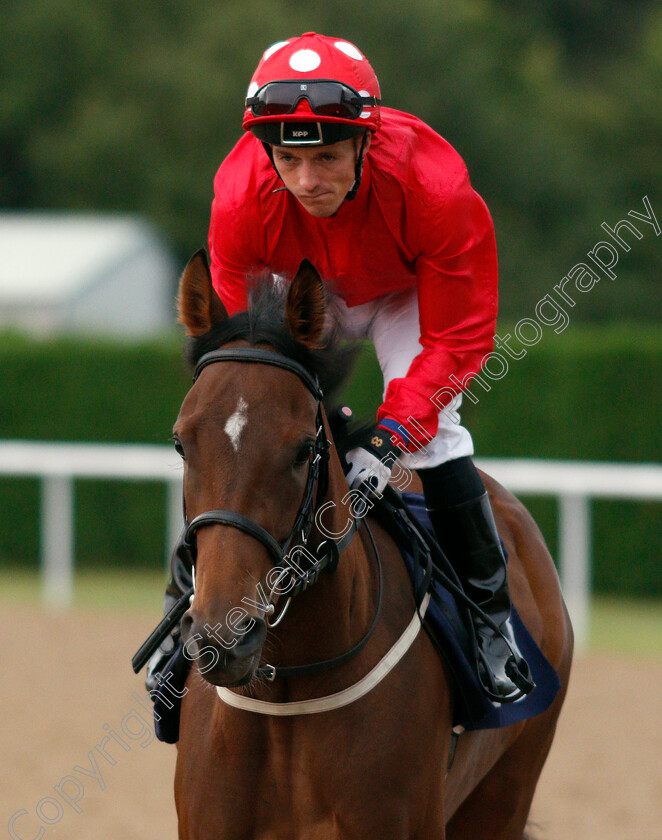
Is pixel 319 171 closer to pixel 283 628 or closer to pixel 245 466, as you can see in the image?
pixel 245 466

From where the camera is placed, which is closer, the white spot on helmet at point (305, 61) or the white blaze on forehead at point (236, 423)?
the white blaze on forehead at point (236, 423)

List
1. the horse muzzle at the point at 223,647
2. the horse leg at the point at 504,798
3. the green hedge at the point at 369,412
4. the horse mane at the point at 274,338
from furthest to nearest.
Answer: the green hedge at the point at 369,412 → the horse leg at the point at 504,798 → the horse mane at the point at 274,338 → the horse muzzle at the point at 223,647

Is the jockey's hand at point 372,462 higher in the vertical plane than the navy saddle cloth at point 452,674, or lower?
higher

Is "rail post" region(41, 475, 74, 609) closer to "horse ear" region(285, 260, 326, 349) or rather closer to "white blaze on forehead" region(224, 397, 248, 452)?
"horse ear" region(285, 260, 326, 349)

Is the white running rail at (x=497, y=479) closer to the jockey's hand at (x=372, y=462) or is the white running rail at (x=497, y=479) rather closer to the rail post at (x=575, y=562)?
the rail post at (x=575, y=562)

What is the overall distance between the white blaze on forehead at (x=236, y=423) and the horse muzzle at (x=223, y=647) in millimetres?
334

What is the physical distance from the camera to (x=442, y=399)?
3008 millimetres

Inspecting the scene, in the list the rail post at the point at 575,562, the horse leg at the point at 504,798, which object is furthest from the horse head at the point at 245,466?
the rail post at the point at 575,562

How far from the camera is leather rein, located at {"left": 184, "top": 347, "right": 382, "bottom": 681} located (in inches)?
87.9

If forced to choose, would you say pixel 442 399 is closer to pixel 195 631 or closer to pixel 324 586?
pixel 324 586

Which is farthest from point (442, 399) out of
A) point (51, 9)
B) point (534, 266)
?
point (51, 9)

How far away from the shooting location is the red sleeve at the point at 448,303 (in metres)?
2.93

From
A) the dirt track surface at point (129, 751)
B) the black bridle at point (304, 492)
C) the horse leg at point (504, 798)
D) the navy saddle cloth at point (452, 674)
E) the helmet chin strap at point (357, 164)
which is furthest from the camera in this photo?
the dirt track surface at point (129, 751)

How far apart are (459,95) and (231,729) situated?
29.8 meters
